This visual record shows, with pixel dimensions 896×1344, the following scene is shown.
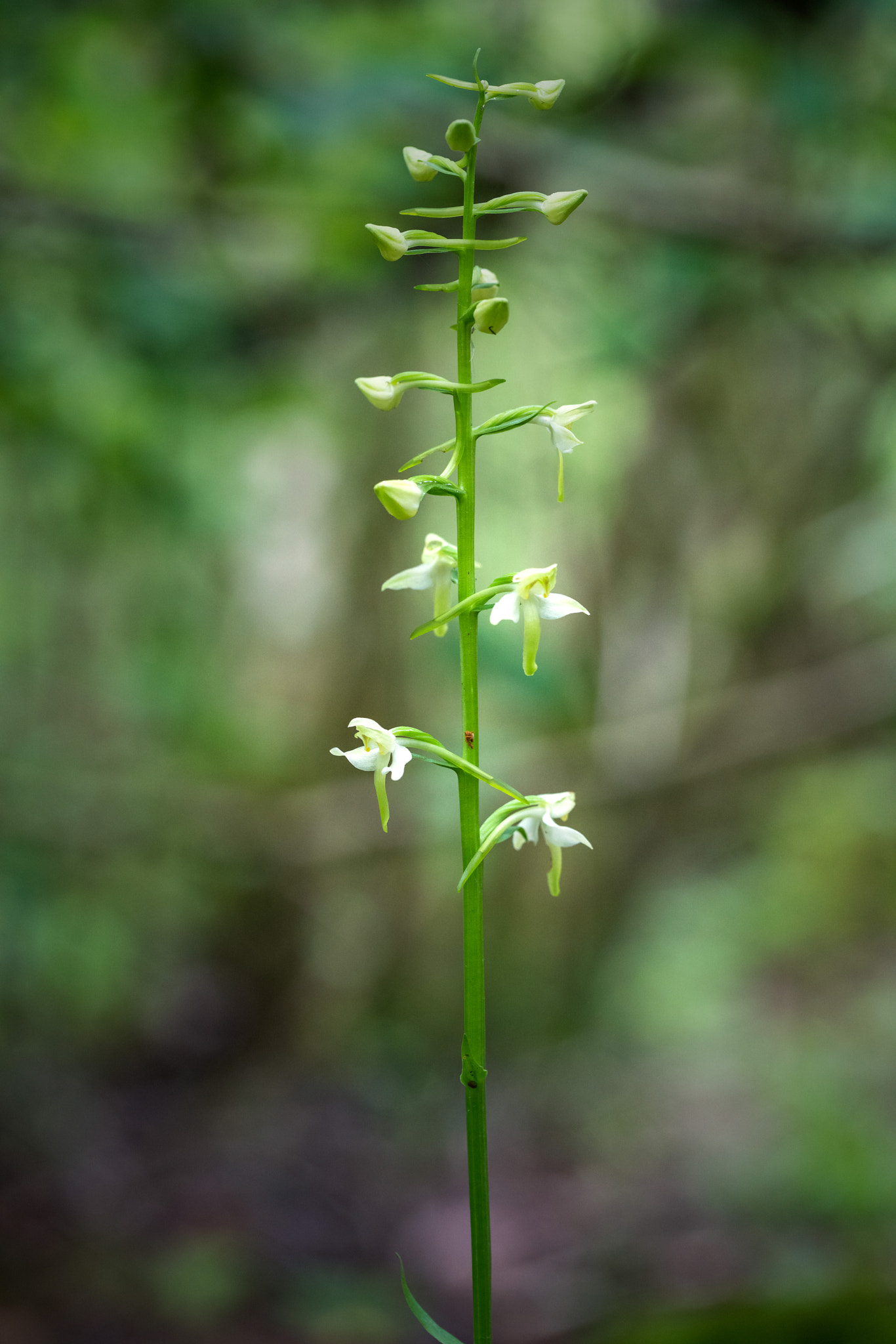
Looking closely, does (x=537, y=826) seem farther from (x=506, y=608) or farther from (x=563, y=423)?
(x=563, y=423)

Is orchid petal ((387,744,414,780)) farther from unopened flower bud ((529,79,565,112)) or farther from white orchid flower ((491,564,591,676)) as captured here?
unopened flower bud ((529,79,565,112))

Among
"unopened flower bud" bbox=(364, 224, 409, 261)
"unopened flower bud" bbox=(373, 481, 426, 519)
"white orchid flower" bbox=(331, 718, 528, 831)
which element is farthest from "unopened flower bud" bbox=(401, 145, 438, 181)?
"white orchid flower" bbox=(331, 718, 528, 831)

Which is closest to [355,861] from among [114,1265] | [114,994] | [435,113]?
[114,994]

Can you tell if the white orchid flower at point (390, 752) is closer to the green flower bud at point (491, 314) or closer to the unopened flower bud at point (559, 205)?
the green flower bud at point (491, 314)

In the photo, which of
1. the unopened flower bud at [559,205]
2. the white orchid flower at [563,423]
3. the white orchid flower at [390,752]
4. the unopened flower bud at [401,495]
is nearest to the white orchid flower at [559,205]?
the unopened flower bud at [559,205]

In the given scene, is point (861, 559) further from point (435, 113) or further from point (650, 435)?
point (435, 113)

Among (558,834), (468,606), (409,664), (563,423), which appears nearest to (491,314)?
(563,423)
